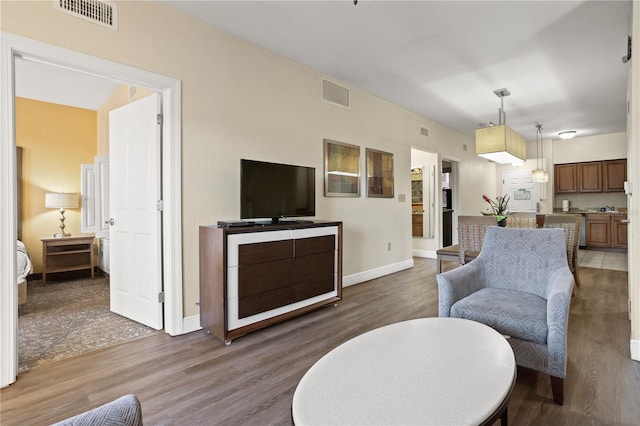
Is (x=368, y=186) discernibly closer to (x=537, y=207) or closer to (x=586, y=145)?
(x=537, y=207)

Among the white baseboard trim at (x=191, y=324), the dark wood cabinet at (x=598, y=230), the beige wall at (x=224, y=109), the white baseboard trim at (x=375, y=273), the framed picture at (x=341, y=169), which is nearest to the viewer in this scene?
the beige wall at (x=224, y=109)

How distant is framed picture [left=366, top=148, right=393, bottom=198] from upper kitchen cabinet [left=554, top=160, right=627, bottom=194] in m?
5.68

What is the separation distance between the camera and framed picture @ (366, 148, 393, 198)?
4781 millimetres

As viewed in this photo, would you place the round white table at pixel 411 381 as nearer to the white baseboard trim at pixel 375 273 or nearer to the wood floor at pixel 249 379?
the wood floor at pixel 249 379

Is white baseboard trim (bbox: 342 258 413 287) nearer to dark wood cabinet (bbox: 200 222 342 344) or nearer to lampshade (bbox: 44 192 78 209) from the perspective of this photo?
dark wood cabinet (bbox: 200 222 342 344)

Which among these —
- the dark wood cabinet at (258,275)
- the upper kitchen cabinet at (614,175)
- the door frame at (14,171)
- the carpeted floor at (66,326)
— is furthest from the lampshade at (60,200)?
the upper kitchen cabinet at (614,175)

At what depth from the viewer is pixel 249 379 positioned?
A: 206cm

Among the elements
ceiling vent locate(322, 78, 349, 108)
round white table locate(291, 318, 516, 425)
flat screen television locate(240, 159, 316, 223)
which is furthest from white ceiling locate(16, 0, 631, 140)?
round white table locate(291, 318, 516, 425)

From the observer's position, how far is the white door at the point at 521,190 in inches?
324

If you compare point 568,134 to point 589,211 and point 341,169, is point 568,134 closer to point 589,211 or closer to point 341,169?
point 589,211

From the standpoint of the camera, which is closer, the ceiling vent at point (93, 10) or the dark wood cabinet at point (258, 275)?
the ceiling vent at point (93, 10)

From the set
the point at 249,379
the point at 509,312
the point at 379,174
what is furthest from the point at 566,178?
the point at 249,379

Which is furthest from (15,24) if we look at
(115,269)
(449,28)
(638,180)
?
(638,180)

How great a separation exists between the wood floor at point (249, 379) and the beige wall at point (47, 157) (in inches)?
154
